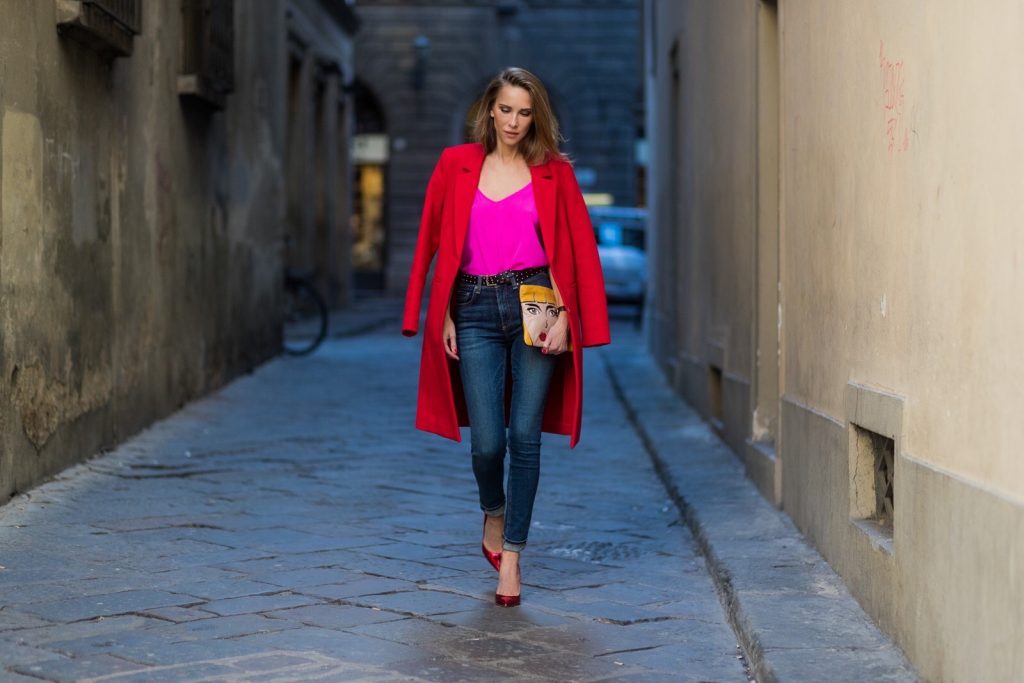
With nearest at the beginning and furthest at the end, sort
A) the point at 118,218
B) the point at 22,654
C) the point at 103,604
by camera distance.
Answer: the point at 22,654, the point at 103,604, the point at 118,218

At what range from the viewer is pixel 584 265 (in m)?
5.15

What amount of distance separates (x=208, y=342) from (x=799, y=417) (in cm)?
628

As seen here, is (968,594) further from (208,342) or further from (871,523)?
(208,342)

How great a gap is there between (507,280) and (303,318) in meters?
15.1

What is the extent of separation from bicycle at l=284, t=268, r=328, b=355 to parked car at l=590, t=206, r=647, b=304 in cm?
514

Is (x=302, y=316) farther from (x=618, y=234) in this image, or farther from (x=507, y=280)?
(x=507, y=280)

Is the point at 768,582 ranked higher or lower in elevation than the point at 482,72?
lower

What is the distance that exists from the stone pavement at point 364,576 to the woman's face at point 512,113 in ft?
4.83

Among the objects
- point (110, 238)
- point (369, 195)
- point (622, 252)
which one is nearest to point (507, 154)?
point (110, 238)

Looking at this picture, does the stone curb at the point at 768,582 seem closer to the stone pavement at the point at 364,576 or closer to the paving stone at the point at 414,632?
the stone pavement at the point at 364,576

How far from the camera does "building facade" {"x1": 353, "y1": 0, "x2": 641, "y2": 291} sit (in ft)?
112

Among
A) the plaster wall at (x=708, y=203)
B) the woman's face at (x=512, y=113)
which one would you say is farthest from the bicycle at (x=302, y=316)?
the woman's face at (x=512, y=113)

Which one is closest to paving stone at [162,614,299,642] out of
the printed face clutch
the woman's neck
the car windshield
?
the printed face clutch

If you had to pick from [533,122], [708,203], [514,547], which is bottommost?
[514,547]
